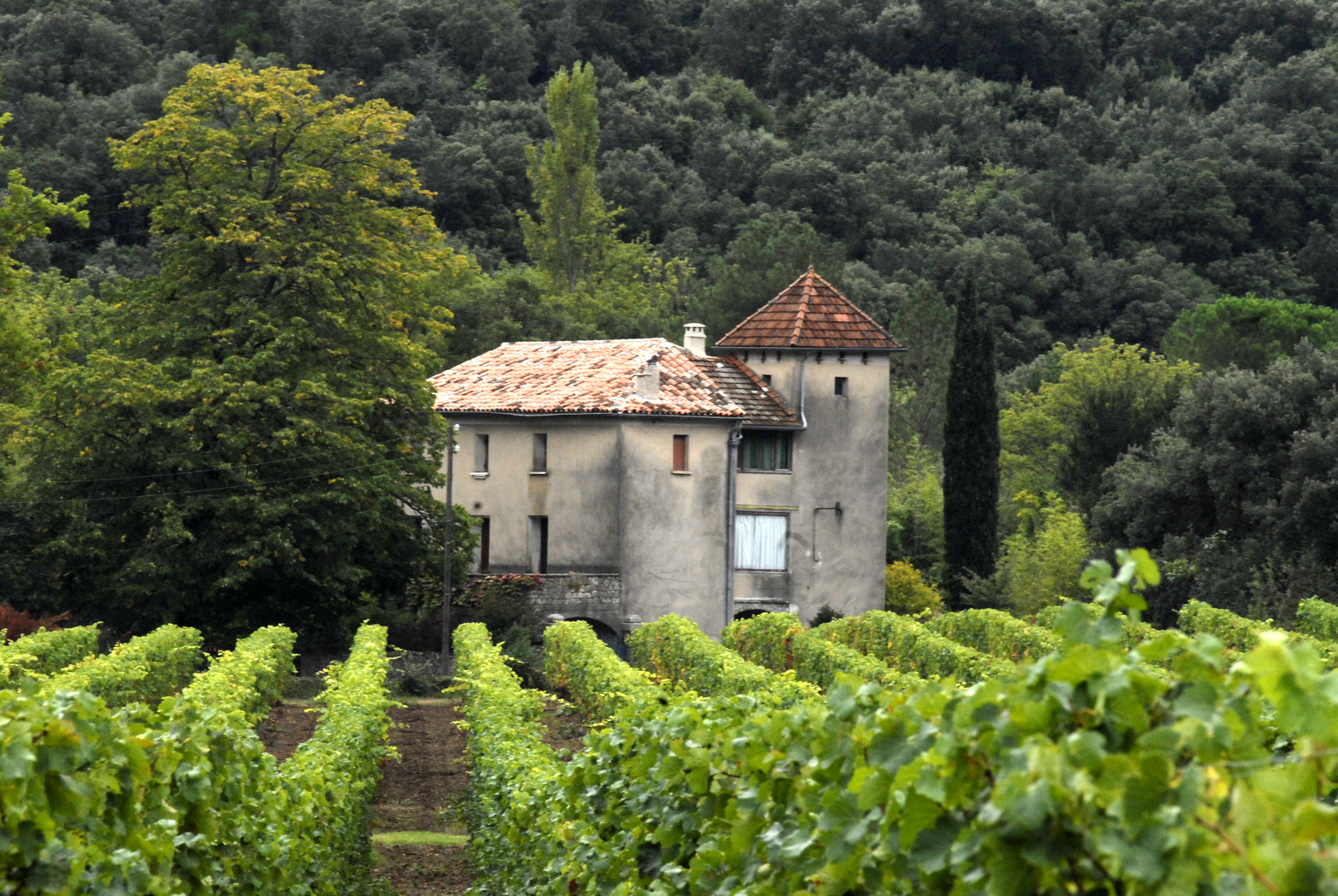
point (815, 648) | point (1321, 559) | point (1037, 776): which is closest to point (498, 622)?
point (815, 648)

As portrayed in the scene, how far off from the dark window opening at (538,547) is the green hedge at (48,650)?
49.9 feet

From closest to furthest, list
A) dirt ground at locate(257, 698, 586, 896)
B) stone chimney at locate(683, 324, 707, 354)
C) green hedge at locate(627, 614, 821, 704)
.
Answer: dirt ground at locate(257, 698, 586, 896) < green hedge at locate(627, 614, 821, 704) < stone chimney at locate(683, 324, 707, 354)

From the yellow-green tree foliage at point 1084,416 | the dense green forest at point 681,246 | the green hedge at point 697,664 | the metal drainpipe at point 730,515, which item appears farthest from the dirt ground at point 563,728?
the yellow-green tree foliage at point 1084,416

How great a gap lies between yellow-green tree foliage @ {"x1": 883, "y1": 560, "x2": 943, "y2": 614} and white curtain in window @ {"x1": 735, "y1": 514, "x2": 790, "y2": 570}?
3.97m

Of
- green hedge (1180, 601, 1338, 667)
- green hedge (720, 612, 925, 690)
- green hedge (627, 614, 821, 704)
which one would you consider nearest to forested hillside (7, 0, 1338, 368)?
green hedge (720, 612, 925, 690)

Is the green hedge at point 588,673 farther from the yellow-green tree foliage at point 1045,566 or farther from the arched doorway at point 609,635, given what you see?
the yellow-green tree foliage at point 1045,566

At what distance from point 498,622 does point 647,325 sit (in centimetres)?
2353

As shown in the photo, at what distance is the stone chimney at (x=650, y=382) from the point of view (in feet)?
137

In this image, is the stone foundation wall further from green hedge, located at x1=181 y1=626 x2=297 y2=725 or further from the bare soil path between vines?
the bare soil path between vines

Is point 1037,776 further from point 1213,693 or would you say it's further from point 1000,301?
point 1000,301

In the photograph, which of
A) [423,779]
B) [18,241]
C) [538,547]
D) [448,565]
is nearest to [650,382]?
[538,547]

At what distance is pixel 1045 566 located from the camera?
42.4 meters

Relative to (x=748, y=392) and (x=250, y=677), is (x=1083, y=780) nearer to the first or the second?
(x=250, y=677)

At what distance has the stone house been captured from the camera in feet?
136
